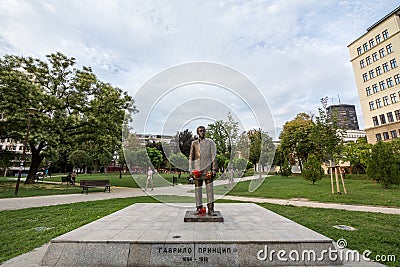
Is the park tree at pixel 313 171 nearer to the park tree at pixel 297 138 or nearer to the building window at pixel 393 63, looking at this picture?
the park tree at pixel 297 138

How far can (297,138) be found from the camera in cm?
4206

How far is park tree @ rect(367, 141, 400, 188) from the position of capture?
58.8 ft

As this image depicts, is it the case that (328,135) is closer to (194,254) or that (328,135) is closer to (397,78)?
(194,254)

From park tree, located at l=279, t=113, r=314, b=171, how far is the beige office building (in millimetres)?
11656

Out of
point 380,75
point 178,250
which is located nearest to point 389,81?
point 380,75

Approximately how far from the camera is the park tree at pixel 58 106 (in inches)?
687

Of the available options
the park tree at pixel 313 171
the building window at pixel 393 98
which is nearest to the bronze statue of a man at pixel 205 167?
the park tree at pixel 313 171

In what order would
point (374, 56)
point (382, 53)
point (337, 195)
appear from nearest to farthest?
point (337, 195)
point (382, 53)
point (374, 56)

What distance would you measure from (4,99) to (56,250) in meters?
18.5

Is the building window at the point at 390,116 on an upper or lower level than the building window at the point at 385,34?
lower

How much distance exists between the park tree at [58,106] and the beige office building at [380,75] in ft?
146

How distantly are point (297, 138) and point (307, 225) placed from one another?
38.1 metres

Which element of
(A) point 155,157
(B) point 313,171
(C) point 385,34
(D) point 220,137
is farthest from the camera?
(C) point 385,34

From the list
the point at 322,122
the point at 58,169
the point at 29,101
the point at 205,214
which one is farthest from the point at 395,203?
the point at 58,169
